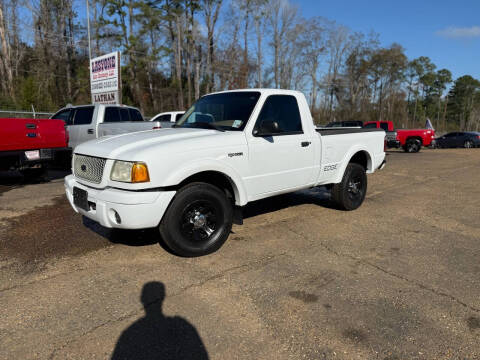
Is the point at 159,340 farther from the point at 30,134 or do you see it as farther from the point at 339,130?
the point at 30,134

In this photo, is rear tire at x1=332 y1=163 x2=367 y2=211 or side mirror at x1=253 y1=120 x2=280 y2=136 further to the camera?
rear tire at x1=332 y1=163 x2=367 y2=211

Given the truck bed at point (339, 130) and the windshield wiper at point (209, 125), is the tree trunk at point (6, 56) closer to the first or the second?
the windshield wiper at point (209, 125)

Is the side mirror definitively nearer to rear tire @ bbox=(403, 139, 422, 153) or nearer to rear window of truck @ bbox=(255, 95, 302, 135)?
rear window of truck @ bbox=(255, 95, 302, 135)

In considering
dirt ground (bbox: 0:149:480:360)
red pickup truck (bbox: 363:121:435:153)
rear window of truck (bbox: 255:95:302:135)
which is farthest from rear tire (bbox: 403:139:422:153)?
rear window of truck (bbox: 255:95:302:135)

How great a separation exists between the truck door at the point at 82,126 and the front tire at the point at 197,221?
7053 mm

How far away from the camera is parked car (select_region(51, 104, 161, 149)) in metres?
9.44

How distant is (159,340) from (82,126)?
876cm

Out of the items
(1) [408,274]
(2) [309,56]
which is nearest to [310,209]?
(1) [408,274]

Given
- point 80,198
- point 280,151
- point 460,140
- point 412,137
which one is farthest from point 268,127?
point 460,140

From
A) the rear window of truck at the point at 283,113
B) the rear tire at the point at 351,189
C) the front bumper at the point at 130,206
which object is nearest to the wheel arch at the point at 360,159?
the rear tire at the point at 351,189

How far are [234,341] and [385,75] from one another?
6301 cm

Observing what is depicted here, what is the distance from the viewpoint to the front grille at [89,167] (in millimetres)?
3434

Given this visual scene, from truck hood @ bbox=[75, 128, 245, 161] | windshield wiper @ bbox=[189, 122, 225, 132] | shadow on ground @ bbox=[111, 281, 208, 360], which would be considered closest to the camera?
shadow on ground @ bbox=[111, 281, 208, 360]

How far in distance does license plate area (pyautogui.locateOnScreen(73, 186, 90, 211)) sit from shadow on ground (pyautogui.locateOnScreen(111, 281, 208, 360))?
56.2 inches
